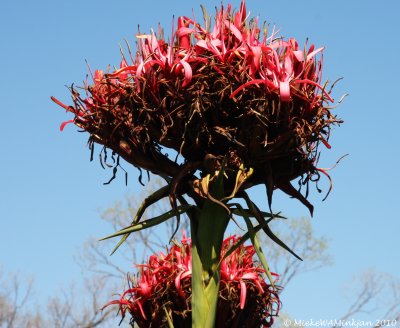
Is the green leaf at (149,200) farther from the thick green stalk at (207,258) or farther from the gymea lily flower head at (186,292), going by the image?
the gymea lily flower head at (186,292)

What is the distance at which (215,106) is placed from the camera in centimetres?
650

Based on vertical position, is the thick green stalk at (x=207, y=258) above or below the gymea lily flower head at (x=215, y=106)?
below

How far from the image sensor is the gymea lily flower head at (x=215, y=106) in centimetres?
648

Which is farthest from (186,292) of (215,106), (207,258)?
(215,106)

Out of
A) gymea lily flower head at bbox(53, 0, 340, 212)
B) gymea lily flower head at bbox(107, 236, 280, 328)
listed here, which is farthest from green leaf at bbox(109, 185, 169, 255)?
→ gymea lily flower head at bbox(107, 236, 280, 328)

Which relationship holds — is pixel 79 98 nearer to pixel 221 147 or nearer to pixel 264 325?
pixel 221 147

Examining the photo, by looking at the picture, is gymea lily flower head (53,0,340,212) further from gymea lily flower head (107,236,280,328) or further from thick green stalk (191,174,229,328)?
gymea lily flower head (107,236,280,328)

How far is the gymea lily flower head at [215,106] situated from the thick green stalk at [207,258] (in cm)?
22

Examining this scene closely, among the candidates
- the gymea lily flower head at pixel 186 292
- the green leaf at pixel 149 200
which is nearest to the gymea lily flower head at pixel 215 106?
the green leaf at pixel 149 200

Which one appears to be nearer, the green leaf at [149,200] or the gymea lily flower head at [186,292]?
the green leaf at [149,200]

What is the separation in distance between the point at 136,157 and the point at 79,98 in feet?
2.28

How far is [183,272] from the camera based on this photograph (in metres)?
7.80

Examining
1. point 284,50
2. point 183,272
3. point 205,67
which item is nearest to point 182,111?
point 205,67

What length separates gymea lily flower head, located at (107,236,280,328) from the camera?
7.72 metres
